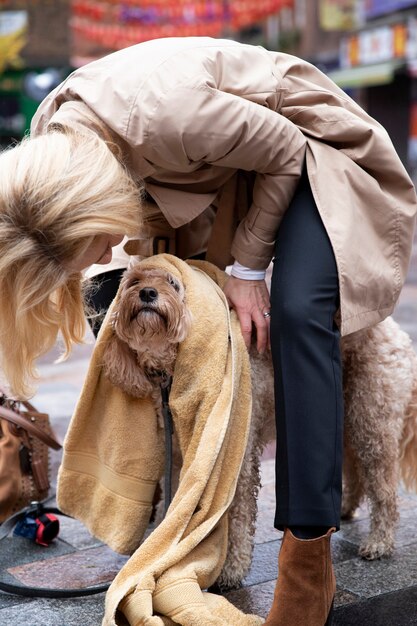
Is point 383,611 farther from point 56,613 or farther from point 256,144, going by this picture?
point 256,144

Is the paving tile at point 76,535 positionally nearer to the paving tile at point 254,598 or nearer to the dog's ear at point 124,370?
the paving tile at point 254,598

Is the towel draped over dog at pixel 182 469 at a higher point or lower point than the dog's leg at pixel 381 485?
higher

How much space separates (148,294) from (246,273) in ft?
1.21

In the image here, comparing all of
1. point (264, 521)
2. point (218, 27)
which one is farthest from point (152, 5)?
point (264, 521)

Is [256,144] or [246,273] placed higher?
[256,144]

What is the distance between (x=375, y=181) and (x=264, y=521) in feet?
5.16

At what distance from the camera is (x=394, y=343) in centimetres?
337

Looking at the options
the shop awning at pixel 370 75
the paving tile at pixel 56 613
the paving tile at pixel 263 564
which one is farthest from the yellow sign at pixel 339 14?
the paving tile at pixel 56 613

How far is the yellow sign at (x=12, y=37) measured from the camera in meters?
23.4

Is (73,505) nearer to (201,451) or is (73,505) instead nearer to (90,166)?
(201,451)

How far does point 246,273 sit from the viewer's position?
10.2 feet

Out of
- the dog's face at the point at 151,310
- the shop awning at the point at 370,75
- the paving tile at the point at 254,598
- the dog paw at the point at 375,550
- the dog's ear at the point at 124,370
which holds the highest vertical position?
the dog's face at the point at 151,310

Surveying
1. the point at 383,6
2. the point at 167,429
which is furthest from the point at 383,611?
the point at 383,6

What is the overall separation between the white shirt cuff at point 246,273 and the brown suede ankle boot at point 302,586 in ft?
2.92
